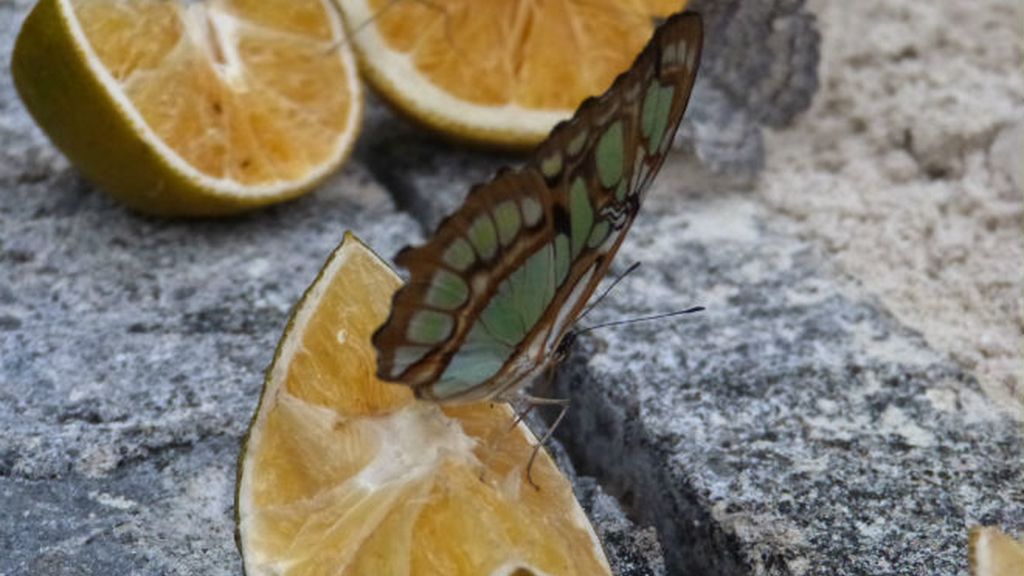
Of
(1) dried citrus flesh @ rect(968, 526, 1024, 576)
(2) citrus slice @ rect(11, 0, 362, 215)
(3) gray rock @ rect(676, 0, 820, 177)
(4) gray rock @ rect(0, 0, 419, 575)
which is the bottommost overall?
(4) gray rock @ rect(0, 0, 419, 575)

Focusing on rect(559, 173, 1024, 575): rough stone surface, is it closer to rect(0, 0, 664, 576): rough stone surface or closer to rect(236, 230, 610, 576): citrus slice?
rect(0, 0, 664, 576): rough stone surface

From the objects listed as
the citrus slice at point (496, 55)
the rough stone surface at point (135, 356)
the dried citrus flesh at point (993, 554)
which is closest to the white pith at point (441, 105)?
the citrus slice at point (496, 55)

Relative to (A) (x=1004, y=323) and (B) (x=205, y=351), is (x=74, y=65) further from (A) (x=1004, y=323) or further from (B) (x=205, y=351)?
(A) (x=1004, y=323)

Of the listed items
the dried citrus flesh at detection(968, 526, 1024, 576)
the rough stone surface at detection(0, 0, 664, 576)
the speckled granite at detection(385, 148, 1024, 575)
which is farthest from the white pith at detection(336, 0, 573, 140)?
the dried citrus flesh at detection(968, 526, 1024, 576)

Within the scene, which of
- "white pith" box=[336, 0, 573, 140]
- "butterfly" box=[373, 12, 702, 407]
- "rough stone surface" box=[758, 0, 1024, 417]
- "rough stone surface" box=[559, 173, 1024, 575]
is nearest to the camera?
"butterfly" box=[373, 12, 702, 407]

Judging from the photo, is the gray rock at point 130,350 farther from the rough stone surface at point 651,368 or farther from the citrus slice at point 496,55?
the citrus slice at point 496,55

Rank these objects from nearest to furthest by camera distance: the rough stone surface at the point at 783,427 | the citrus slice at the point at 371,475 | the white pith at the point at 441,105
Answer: the citrus slice at the point at 371,475 → the rough stone surface at the point at 783,427 → the white pith at the point at 441,105

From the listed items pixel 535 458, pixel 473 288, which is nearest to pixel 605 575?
pixel 535 458
